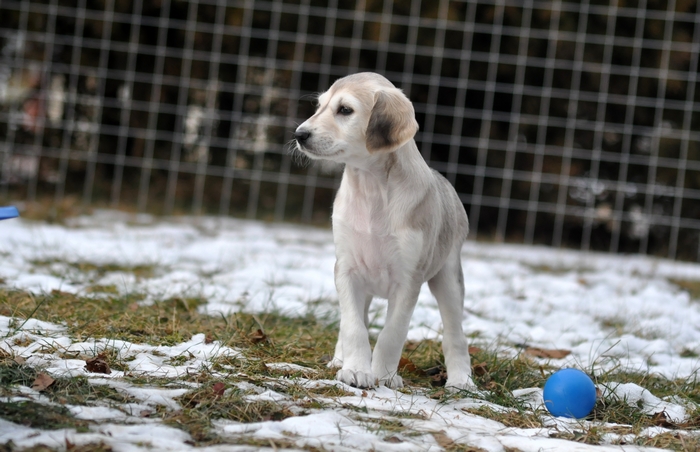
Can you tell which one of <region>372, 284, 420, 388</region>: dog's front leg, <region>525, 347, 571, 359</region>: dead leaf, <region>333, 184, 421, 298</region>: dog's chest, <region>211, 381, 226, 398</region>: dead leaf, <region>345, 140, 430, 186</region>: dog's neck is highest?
<region>345, 140, 430, 186</region>: dog's neck

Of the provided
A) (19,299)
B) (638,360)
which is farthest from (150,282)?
(638,360)

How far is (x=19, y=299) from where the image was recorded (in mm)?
3607

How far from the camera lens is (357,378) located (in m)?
2.79

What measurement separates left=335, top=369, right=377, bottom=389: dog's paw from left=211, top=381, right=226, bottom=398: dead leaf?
1.56 ft

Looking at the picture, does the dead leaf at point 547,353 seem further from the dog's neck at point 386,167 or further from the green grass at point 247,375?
the dog's neck at point 386,167

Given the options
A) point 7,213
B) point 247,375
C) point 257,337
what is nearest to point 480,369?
point 257,337

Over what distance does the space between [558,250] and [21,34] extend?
5741 mm

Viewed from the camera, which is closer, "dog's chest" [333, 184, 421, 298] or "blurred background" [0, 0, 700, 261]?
"dog's chest" [333, 184, 421, 298]

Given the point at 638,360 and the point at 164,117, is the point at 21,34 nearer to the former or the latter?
the point at 164,117

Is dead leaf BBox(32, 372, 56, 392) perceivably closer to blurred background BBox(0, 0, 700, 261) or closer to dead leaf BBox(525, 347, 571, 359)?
dead leaf BBox(525, 347, 571, 359)

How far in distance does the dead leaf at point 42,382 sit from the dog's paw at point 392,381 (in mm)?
1134

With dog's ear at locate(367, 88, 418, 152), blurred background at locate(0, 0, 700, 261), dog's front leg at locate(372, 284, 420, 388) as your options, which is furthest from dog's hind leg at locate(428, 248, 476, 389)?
blurred background at locate(0, 0, 700, 261)

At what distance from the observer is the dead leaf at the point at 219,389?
2.44 m

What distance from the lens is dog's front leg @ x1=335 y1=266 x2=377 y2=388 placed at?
9.21ft
